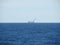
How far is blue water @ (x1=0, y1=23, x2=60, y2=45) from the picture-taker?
1409 millimetres

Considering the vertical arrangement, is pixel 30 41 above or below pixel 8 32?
below

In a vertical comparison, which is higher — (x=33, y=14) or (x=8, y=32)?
(x=33, y=14)

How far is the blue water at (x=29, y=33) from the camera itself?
1.41 m

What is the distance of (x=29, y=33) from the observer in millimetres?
1408

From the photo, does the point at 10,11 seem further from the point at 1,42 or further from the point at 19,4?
the point at 1,42

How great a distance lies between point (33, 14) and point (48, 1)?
0.31 m

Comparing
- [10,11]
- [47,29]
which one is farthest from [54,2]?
[10,11]

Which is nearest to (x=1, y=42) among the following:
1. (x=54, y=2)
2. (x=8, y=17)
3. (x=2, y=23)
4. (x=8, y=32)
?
(x=8, y=32)

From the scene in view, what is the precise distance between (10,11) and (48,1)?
2.01 ft

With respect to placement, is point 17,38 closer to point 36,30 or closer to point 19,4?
point 36,30

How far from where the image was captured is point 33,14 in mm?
1415

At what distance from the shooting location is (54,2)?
1.42 meters

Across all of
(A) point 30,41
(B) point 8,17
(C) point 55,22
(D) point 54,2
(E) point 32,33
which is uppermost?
(D) point 54,2

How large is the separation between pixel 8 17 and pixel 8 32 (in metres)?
0.23
